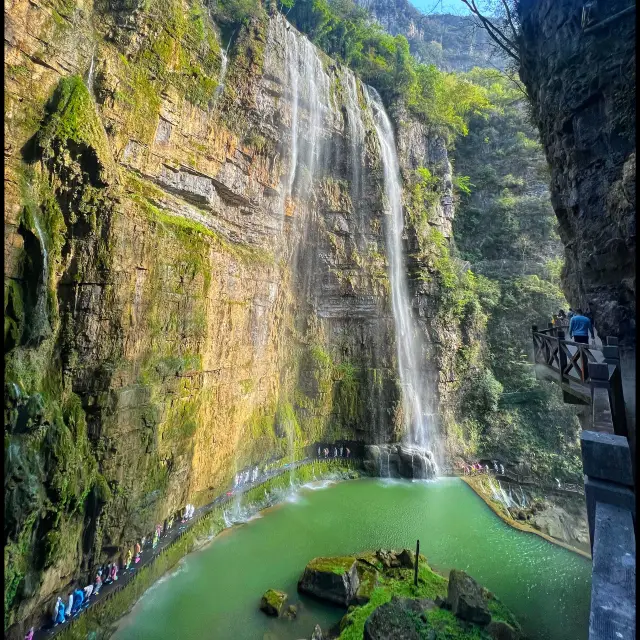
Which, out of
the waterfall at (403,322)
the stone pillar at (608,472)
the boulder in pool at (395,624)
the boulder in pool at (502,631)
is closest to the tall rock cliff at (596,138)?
the stone pillar at (608,472)

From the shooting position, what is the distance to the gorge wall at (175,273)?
8.45 meters

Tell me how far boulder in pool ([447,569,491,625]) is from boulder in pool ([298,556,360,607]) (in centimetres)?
240

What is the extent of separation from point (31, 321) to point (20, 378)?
1.16 m

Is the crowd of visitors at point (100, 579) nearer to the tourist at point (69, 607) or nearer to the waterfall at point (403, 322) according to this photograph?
the tourist at point (69, 607)

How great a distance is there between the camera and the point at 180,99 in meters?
13.5

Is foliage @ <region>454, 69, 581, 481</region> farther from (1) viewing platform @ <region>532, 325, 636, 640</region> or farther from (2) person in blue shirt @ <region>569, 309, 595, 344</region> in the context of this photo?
(1) viewing platform @ <region>532, 325, 636, 640</region>

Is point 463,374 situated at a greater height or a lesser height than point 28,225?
lesser

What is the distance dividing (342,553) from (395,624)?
4673mm

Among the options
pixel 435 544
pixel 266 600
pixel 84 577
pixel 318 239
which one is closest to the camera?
pixel 84 577

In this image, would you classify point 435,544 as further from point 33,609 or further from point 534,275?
point 534,275

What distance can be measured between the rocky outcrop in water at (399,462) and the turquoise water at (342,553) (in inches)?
57.5

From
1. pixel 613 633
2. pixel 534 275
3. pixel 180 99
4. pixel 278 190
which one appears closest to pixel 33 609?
pixel 613 633

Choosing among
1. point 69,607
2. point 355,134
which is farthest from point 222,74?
point 69,607

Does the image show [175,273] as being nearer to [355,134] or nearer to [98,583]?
[98,583]
